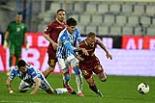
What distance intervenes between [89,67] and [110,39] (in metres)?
11.5

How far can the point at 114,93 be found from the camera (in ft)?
61.4

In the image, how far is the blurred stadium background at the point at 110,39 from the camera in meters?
18.4

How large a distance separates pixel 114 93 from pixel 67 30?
91.3 inches

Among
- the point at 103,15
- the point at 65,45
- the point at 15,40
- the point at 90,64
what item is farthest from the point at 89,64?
the point at 103,15

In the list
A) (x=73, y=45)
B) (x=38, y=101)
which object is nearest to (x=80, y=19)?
(x=73, y=45)

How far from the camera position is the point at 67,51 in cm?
1775

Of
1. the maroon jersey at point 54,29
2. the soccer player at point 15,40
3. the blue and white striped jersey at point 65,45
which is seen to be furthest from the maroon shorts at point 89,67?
the soccer player at point 15,40

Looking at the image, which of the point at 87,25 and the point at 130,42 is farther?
the point at 87,25

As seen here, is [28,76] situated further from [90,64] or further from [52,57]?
[52,57]

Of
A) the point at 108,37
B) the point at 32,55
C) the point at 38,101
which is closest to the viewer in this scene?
the point at 38,101

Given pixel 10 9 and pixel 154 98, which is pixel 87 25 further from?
pixel 154 98

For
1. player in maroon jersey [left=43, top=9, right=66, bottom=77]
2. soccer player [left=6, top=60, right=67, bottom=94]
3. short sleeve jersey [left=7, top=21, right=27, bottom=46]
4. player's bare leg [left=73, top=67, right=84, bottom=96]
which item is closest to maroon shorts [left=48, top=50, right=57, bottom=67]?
player in maroon jersey [left=43, top=9, right=66, bottom=77]

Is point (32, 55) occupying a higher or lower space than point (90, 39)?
lower

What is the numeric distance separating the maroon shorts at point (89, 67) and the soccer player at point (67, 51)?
8.9 inches
